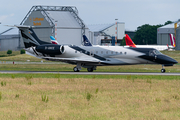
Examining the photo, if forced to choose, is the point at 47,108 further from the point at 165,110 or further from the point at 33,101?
the point at 165,110

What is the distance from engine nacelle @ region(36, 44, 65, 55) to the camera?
3925 centimetres

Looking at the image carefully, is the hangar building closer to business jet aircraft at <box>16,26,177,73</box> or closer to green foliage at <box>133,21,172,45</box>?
business jet aircraft at <box>16,26,177,73</box>

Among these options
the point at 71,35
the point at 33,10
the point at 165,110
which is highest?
the point at 33,10

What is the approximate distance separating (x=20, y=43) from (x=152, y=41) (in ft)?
314

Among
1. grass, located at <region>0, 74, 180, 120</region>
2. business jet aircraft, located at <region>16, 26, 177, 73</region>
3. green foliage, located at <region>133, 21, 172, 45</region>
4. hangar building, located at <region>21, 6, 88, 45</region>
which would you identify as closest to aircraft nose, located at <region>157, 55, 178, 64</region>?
business jet aircraft, located at <region>16, 26, 177, 73</region>

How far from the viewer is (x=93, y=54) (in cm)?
3900

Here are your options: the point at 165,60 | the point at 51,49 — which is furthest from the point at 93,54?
the point at 165,60

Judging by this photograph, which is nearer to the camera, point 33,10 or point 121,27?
point 33,10

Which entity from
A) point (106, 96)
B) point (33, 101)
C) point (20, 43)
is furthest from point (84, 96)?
point (20, 43)

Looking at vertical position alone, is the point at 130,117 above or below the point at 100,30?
below

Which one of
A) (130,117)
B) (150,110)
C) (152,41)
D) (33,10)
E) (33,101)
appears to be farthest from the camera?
(152,41)

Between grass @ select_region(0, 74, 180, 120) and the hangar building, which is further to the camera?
the hangar building

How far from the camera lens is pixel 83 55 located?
129 ft

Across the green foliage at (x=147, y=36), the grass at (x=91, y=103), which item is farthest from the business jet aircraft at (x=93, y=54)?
the green foliage at (x=147, y=36)
